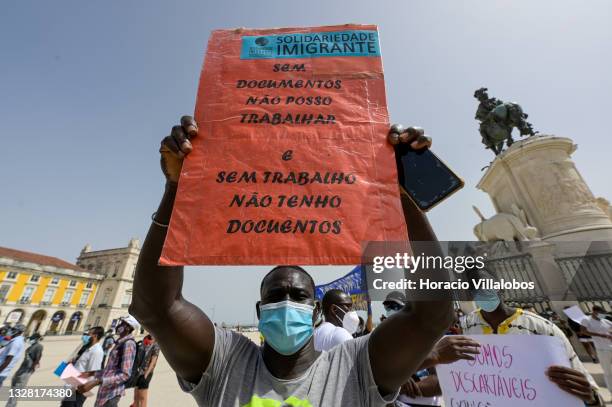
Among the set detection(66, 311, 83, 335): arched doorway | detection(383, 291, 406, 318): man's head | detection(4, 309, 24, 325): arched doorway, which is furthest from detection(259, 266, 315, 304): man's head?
detection(66, 311, 83, 335): arched doorway

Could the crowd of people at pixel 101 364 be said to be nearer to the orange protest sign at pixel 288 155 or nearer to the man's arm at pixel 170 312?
the man's arm at pixel 170 312

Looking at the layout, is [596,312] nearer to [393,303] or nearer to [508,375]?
[393,303]

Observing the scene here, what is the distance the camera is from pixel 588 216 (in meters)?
9.62

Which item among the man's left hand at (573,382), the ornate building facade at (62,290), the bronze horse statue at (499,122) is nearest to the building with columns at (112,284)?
the ornate building facade at (62,290)

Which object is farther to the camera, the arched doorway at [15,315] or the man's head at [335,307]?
the arched doorway at [15,315]

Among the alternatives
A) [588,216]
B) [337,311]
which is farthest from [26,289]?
[588,216]

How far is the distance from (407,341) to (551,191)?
489 inches

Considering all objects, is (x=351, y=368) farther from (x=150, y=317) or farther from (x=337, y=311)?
(x=337, y=311)

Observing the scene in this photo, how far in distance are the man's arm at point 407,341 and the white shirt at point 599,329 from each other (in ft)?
24.1

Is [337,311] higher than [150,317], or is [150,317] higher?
[337,311]

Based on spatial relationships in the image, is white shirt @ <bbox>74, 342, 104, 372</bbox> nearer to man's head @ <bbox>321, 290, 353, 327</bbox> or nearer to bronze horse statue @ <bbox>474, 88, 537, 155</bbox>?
man's head @ <bbox>321, 290, 353, 327</bbox>

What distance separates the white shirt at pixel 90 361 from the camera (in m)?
4.86

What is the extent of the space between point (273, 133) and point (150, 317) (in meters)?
1.24

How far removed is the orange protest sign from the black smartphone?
129 mm
